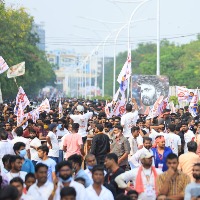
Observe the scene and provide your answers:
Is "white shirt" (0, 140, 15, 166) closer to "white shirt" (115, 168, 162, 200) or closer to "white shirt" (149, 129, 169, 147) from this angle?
"white shirt" (149, 129, 169, 147)

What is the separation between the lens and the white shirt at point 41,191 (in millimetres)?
11977

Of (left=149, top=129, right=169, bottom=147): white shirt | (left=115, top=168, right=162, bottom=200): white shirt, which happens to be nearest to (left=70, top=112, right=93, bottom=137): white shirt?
(left=149, top=129, right=169, bottom=147): white shirt

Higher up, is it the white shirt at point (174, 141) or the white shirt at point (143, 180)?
the white shirt at point (143, 180)

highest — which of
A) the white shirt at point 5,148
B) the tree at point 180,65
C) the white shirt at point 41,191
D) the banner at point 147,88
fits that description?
the white shirt at point 41,191

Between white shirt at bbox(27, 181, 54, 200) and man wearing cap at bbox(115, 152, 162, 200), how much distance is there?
3.70 feet

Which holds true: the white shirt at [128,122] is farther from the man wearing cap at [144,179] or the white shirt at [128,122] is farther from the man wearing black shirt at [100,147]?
the man wearing cap at [144,179]

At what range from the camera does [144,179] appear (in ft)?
42.3

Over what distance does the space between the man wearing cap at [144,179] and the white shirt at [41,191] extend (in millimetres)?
1126

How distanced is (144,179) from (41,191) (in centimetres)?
152

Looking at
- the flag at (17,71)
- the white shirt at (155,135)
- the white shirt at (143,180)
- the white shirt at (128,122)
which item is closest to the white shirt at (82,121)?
the white shirt at (128,122)

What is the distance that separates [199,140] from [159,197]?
844 centimetres

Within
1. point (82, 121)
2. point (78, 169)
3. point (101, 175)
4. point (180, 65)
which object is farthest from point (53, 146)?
point (180, 65)

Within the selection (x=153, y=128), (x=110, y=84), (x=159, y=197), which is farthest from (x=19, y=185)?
(x=110, y=84)

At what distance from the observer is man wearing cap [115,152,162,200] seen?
12.8 meters
